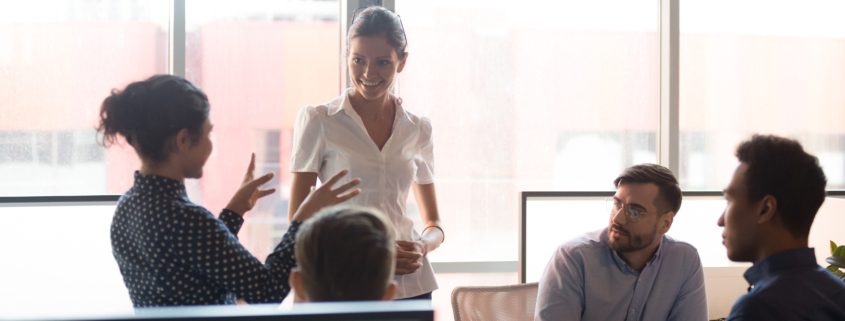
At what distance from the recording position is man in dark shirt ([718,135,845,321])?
5.77ft

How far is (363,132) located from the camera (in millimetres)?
2629

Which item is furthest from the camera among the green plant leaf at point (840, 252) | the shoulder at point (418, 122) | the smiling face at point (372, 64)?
the green plant leaf at point (840, 252)

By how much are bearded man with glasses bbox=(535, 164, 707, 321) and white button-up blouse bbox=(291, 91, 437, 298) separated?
1.58 feet

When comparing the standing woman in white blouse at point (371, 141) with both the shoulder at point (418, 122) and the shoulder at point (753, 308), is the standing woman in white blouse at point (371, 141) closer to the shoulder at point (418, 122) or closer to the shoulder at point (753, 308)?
the shoulder at point (418, 122)

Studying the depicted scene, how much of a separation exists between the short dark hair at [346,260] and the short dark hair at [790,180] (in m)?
1.00

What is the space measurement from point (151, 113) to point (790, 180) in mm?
1275

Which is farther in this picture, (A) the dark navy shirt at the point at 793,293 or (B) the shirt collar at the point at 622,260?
(B) the shirt collar at the point at 622,260

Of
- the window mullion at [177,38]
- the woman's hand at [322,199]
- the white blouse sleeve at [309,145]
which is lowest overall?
the woman's hand at [322,199]

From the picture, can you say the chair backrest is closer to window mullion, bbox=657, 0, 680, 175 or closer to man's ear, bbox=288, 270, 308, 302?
man's ear, bbox=288, 270, 308, 302

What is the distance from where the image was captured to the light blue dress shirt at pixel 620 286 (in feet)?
9.55

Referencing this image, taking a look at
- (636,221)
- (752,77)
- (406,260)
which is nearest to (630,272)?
(636,221)

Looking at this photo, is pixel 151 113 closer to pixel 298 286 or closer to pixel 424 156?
pixel 298 286

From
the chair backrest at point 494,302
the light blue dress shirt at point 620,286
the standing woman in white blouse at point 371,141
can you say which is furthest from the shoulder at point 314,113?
the light blue dress shirt at point 620,286

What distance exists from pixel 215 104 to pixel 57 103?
66 cm
